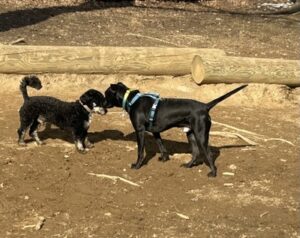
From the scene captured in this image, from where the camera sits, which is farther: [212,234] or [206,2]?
[206,2]

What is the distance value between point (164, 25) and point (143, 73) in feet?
16.3

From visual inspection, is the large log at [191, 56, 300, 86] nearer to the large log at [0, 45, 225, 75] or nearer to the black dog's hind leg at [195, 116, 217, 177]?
the large log at [0, 45, 225, 75]

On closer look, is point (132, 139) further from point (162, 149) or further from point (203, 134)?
point (203, 134)

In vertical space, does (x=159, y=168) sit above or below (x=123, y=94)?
below

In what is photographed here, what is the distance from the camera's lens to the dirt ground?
21.3 feet

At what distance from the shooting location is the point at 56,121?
27.9 ft

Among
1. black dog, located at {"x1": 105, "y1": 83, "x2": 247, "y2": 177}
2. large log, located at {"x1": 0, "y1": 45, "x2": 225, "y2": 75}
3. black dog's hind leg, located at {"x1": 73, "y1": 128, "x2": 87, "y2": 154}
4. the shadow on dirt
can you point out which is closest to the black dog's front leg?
black dog, located at {"x1": 105, "y1": 83, "x2": 247, "y2": 177}

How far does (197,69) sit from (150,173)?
4.25m

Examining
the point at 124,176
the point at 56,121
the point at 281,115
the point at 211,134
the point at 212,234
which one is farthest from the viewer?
the point at 281,115

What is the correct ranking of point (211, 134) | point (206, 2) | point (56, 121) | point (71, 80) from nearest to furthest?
point (56, 121), point (211, 134), point (71, 80), point (206, 2)

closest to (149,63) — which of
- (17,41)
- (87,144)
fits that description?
(17,41)

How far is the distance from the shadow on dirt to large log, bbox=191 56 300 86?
5280 millimetres

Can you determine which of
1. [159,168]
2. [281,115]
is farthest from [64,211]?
[281,115]

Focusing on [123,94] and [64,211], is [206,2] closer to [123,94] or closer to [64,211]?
[123,94]
